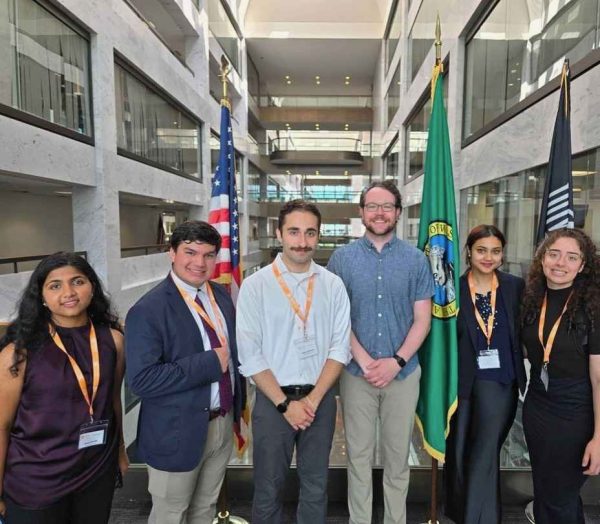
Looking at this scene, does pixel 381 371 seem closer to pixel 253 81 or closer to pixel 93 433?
pixel 93 433

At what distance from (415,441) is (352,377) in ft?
3.47

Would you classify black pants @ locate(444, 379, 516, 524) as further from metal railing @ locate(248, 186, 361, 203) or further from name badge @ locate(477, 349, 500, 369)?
metal railing @ locate(248, 186, 361, 203)

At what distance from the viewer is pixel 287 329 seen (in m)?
1.85

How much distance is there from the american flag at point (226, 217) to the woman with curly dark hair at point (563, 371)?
2.04m

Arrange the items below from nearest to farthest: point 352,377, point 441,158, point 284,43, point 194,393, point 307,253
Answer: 1. point 194,393
2. point 307,253
3. point 352,377
4. point 441,158
5. point 284,43

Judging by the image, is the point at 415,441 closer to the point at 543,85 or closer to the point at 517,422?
the point at 517,422

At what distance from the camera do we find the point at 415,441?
273 centimetres

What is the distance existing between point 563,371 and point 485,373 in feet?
1.16

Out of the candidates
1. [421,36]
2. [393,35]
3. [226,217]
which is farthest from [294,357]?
[393,35]

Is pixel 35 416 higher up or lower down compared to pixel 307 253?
lower down

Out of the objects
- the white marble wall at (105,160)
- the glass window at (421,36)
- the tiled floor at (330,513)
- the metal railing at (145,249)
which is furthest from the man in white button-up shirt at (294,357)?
the glass window at (421,36)

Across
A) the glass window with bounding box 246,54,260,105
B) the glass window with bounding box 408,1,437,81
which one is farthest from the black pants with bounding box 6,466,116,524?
the glass window with bounding box 246,54,260,105

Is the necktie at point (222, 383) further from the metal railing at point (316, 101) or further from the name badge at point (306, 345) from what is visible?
the metal railing at point (316, 101)

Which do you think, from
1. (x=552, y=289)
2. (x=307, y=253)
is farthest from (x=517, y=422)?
(x=307, y=253)
